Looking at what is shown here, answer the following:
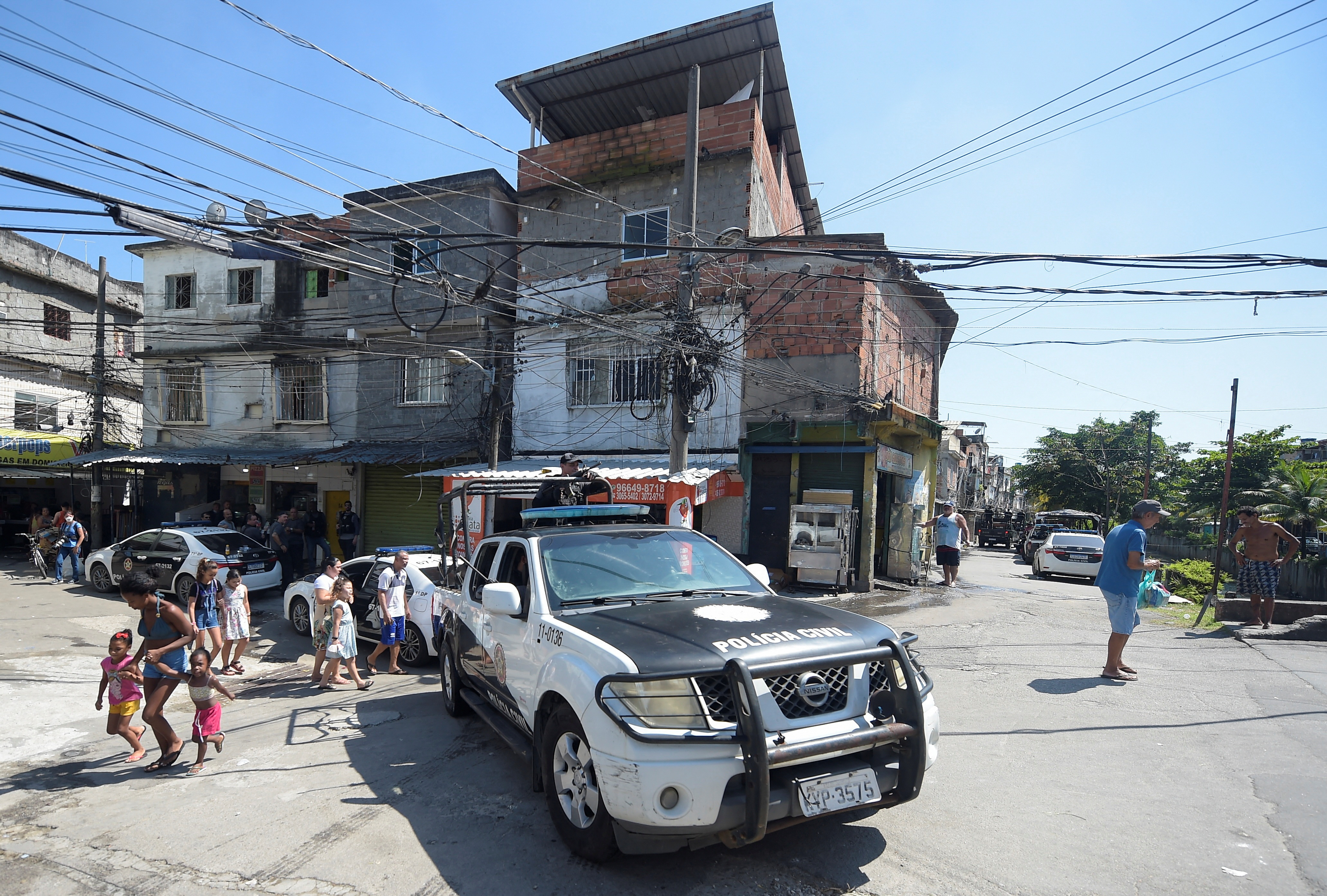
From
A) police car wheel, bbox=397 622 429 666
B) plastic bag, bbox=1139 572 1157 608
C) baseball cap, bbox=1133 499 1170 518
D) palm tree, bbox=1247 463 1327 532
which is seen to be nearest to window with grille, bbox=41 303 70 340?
police car wheel, bbox=397 622 429 666

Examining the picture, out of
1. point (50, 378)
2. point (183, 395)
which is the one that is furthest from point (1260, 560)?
point (50, 378)

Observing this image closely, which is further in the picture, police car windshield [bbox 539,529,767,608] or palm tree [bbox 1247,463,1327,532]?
palm tree [bbox 1247,463,1327,532]

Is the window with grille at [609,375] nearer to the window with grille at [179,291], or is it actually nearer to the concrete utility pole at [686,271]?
the concrete utility pole at [686,271]

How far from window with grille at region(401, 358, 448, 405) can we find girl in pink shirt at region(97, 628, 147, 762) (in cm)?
1248

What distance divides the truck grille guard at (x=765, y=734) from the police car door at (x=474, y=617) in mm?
2433

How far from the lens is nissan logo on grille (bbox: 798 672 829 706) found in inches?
131

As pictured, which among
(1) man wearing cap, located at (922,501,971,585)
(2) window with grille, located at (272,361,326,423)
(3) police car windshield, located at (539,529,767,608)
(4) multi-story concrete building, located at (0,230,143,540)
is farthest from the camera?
(4) multi-story concrete building, located at (0,230,143,540)

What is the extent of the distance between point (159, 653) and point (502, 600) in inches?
124

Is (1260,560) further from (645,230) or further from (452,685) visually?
(645,230)

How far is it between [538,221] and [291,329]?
311 inches

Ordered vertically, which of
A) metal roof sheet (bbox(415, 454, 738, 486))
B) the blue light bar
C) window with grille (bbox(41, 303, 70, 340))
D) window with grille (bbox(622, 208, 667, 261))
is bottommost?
the blue light bar

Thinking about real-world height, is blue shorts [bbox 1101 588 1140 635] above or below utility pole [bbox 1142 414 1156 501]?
below

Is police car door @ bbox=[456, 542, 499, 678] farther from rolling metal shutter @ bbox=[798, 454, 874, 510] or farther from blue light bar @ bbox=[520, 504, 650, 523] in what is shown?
rolling metal shutter @ bbox=[798, 454, 874, 510]

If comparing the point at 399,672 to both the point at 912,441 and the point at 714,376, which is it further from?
the point at 912,441
